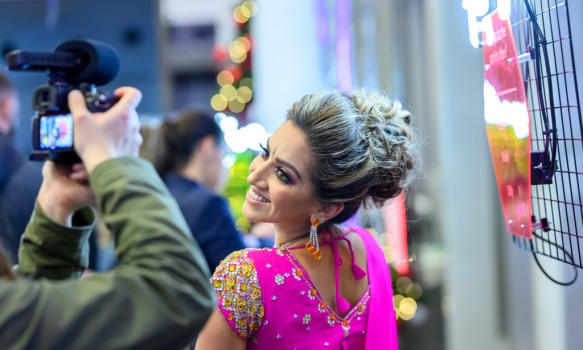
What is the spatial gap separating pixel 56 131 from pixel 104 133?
0.73 ft

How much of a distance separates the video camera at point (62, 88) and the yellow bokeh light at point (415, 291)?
2.86 meters

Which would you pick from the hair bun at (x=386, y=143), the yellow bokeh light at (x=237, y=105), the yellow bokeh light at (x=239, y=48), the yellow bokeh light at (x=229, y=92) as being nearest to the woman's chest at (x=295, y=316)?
the hair bun at (x=386, y=143)

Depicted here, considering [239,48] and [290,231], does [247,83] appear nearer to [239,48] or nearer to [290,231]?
[239,48]

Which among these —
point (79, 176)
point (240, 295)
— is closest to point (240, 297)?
point (240, 295)

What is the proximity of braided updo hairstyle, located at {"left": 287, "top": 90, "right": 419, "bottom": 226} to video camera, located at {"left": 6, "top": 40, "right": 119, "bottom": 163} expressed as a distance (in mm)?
428

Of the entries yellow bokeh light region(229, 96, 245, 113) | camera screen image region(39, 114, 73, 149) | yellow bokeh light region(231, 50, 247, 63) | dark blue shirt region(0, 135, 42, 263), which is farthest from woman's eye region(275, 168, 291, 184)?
yellow bokeh light region(229, 96, 245, 113)

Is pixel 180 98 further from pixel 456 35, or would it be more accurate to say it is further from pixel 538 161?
pixel 538 161

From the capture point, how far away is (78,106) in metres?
0.94

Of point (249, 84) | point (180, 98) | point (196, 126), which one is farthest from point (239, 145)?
point (180, 98)

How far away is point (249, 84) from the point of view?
21.4 ft

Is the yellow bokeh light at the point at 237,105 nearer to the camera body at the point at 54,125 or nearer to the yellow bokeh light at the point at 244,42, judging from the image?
the yellow bokeh light at the point at 244,42

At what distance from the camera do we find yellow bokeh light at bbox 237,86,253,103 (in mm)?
6574

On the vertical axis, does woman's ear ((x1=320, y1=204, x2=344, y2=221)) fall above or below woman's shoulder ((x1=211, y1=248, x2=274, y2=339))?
above

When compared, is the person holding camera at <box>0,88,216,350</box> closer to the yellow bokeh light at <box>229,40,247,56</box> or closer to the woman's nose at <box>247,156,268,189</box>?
the woman's nose at <box>247,156,268,189</box>
